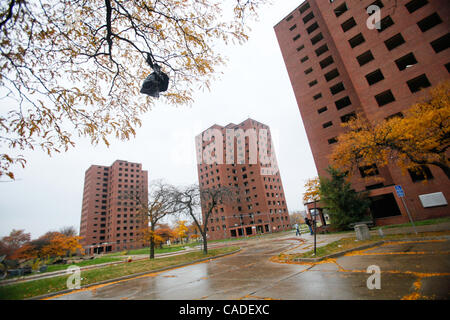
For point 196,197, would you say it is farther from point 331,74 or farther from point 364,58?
point 331,74

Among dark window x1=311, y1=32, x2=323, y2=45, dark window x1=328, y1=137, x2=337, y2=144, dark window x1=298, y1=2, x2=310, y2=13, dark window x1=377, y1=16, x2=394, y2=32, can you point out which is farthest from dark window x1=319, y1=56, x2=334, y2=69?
dark window x1=328, y1=137, x2=337, y2=144

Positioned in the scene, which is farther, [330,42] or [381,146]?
[330,42]

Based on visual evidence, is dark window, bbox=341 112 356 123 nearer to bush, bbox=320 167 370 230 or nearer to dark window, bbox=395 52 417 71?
dark window, bbox=395 52 417 71

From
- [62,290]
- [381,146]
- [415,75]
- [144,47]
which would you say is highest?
[415,75]

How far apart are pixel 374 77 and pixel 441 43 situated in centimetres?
582

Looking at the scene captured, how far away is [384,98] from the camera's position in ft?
73.7

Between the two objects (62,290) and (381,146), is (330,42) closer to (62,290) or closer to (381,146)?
(381,146)

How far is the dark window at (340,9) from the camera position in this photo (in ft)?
85.9

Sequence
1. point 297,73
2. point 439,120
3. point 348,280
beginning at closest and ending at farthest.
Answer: point 348,280 → point 439,120 → point 297,73
